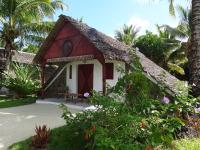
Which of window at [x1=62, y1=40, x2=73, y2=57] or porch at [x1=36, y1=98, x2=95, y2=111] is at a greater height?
window at [x1=62, y1=40, x2=73, y2=57]

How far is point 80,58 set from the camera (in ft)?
54.1

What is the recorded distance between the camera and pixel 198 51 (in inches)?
424

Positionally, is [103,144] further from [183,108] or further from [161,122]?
[183,108]

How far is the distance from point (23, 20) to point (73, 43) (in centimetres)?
779

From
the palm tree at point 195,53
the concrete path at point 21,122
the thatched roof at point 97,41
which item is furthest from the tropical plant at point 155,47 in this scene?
the palm tree at point 195,53

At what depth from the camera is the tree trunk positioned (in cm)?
1058

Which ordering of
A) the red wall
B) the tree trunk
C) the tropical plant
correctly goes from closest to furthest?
the tree trunk < the red wall < the tropical plant

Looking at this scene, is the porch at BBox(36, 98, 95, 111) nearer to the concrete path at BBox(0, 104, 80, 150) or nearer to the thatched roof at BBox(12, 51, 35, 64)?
the concrete path at BBox(0, 104, 80, 150)

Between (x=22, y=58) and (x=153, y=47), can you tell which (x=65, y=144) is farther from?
(x=153, y=47)

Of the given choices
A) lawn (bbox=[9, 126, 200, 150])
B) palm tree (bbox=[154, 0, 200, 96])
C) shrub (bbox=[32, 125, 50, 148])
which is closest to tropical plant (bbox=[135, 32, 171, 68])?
palm tree (bbox=[154, 0, 200, 96])

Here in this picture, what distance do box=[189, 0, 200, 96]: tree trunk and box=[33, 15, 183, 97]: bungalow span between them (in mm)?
3186

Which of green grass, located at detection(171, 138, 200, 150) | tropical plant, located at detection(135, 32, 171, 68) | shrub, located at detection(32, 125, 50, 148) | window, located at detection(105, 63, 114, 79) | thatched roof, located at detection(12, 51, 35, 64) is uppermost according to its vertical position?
tropical plant, located at detection(135, 32, 171, 68)

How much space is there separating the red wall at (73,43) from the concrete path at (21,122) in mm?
3547

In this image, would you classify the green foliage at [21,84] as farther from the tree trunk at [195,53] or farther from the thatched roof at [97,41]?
the tree trunk at [195,53]
